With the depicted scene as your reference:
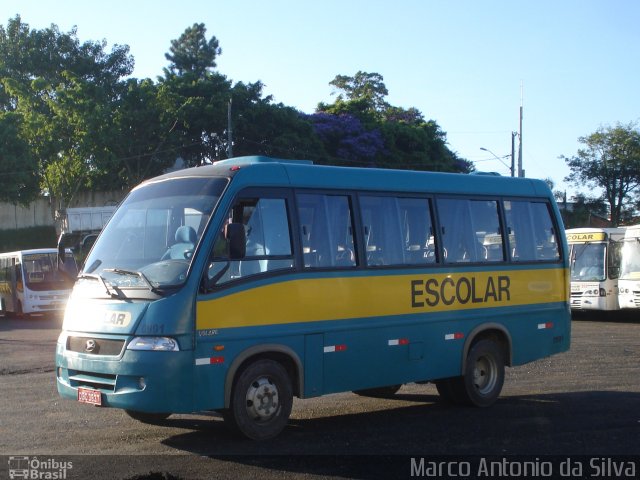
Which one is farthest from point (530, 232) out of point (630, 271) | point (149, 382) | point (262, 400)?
point (630, 271)

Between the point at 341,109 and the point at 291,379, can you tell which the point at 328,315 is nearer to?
the point at 291,379

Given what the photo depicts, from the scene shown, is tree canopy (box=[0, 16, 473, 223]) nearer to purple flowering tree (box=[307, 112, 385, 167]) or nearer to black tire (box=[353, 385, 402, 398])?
purple flowering tree (box=[307, 112, 385, 167])

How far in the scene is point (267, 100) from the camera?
4703 cm

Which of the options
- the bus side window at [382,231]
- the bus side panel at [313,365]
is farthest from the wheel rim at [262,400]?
the bus side window at [382,231]

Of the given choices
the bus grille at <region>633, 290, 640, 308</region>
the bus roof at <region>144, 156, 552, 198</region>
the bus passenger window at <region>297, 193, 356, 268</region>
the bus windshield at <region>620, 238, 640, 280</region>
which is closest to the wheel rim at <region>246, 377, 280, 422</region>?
the bus passenger window at <region>297, 193, 356, 268</region>

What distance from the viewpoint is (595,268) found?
25781 millimetres

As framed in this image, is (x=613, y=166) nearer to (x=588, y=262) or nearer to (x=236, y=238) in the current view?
(x=588, y=262)

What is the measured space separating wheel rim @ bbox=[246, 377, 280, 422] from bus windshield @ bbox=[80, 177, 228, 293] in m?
1.38

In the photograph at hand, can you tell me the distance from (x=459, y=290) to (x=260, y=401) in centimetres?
333

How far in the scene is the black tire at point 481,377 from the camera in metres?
10.9

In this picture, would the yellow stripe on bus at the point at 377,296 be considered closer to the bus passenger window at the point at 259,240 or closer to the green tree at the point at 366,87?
the bus passenger window at the point at 259,240

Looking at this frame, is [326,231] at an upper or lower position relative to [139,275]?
upper

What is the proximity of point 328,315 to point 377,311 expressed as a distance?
76 centimetres

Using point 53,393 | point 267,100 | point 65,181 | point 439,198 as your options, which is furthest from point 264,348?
point 65,181
